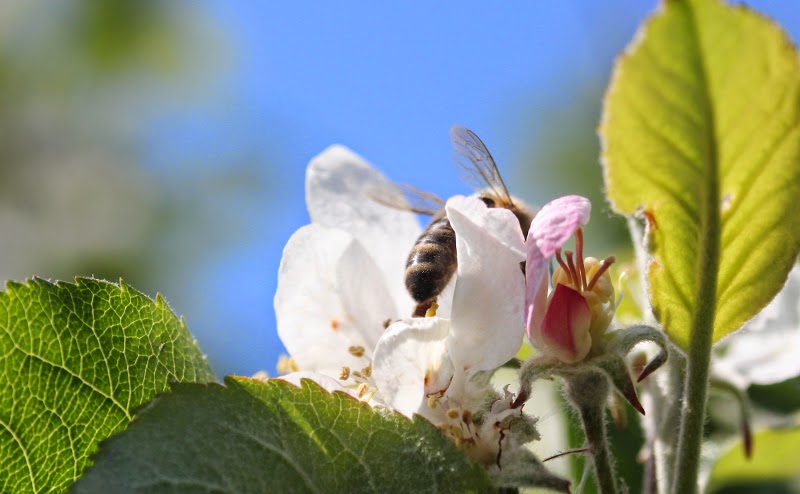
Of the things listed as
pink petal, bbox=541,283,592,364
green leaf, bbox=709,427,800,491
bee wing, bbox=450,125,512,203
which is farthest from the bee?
green leaf, bbox=709,427,800,491

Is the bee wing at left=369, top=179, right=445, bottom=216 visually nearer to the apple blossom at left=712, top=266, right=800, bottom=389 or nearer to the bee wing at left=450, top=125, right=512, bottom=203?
the bee wing at left=450, top=125, right=512, bottom=203

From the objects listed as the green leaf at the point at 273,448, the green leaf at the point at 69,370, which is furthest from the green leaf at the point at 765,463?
the green leaf at the point at 69,370

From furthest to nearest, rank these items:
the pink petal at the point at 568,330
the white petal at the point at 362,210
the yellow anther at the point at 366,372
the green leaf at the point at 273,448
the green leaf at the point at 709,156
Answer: the white petal at the point at 362,210 → the yellow anther at the point at 366,372 → the pink petal at the point at 568,330 → the green leaf at the point at 273,448 → the green leaf at the point at 709,156

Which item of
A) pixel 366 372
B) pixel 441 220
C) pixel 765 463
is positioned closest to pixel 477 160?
pixel 441 220

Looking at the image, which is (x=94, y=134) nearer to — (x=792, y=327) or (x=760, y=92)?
(x=792, y=327)

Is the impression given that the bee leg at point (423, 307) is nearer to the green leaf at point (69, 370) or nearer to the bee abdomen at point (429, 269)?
the bee abdomen at point (429, 269)

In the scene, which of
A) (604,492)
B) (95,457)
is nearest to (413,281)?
(604,492)

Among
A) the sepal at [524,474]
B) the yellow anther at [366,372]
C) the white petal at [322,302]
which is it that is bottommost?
the sepal at [524,474]
